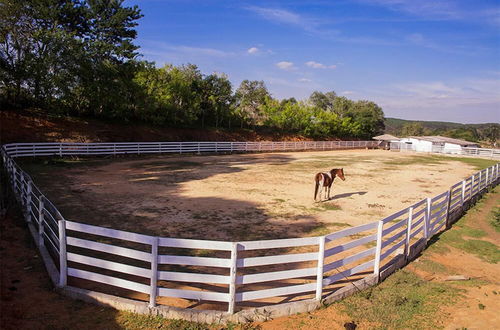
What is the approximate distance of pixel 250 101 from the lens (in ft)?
187

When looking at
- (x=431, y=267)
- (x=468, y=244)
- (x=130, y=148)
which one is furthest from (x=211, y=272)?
(x=130, y=148)

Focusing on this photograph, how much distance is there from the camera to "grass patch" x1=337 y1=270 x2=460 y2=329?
4559mm

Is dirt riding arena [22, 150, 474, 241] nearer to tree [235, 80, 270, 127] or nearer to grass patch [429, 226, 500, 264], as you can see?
grass patch [429, 226, 500, 264]

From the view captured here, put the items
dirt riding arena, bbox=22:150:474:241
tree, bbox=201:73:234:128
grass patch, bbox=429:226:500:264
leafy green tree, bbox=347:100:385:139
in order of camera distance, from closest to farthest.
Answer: grass patch, bbox=429:226:500:264 < dirt riding arena, bbox=22:150:474:241 < tree, bbox=201:73:234:128 < leafy green tree, bbox=347:100:385:139

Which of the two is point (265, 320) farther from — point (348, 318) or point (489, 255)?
point (489, 255)

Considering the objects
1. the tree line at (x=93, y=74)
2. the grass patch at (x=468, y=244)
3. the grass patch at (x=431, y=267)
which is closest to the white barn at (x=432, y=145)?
the tree line at (x=93, y=74)

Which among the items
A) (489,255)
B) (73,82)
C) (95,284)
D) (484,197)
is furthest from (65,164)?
(484,197)

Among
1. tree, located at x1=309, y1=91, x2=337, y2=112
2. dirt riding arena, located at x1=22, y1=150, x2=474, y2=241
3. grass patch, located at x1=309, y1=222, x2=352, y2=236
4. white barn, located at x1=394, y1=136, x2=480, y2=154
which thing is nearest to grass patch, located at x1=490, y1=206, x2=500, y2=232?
dirt riding arena, located at x1=22, y1=150, x2=474, y2=241

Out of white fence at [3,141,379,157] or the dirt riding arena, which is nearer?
the dirt riding arena

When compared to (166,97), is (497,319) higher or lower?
lower

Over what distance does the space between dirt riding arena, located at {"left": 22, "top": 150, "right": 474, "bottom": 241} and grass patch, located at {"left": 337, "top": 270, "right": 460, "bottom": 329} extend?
3.04 meters

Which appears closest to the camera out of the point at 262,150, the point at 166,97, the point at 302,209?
the point at 302,209

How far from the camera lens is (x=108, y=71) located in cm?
2788

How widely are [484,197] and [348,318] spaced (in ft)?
46.8
